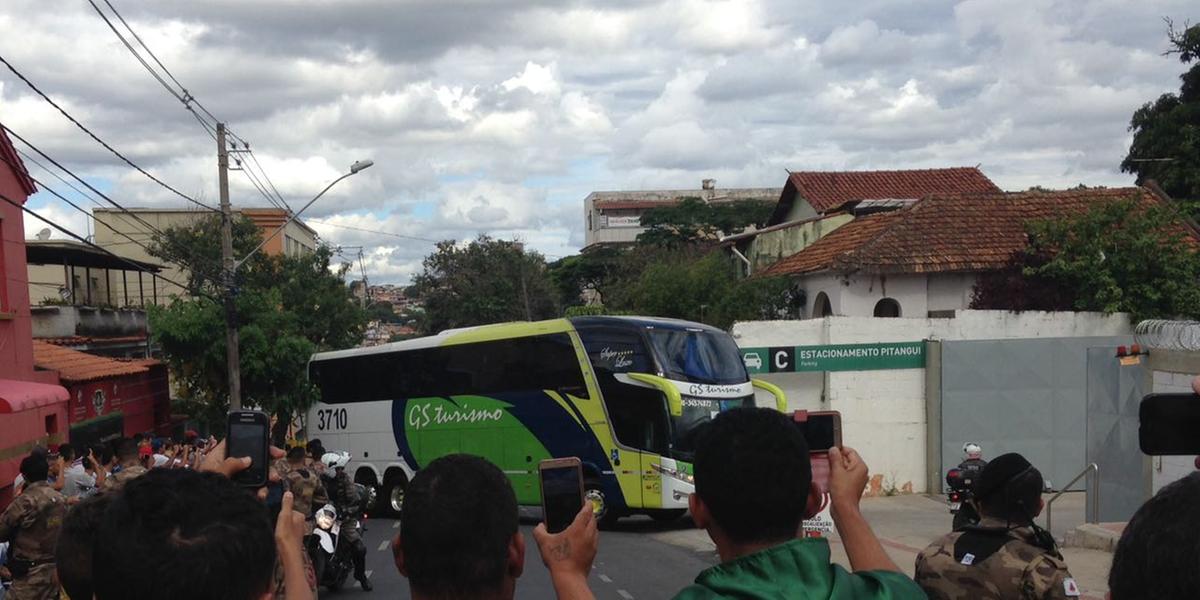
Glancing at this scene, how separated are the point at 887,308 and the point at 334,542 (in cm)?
1745

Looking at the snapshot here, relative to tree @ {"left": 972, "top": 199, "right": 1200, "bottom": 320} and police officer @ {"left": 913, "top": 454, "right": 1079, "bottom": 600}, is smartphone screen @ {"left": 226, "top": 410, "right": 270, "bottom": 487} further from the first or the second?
tree @ {"left": 972, "top": 199, "right": 1200, "bottom": 320}

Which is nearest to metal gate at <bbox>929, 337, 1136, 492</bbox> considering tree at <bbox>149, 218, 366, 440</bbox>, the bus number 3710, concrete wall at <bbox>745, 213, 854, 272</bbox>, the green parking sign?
the green parking sign

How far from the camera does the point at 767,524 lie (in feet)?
8.91

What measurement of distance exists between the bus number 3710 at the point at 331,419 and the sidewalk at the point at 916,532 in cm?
931

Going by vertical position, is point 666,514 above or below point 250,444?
below

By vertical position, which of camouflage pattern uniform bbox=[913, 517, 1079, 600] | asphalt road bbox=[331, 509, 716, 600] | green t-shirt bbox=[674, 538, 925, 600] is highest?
green t-shirt bbox=[674, 538, 925, 600]

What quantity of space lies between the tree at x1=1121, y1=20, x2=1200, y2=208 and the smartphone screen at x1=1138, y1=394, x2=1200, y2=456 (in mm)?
33848

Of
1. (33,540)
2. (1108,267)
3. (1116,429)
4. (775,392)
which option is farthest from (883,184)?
(33,540)

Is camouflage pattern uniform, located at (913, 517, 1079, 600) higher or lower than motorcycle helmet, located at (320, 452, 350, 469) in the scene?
higher

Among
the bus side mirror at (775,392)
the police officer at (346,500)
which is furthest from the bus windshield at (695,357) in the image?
the police officer at (346,500)

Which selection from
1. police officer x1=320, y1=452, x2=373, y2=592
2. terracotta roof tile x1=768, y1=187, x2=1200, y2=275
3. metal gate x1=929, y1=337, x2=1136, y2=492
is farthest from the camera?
terracotta roof tile x1=768, y1=187, x2=1200, y2=275

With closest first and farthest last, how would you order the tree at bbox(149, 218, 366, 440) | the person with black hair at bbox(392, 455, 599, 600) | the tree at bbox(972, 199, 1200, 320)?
the person with black hair at bbox(392, 455, 599, 600), the tree at bbox(972, 199, 1200, 320), the tree at bbox(149, 218, 366, 440)

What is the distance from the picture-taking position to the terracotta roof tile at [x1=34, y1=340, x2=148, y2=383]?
75.7ft

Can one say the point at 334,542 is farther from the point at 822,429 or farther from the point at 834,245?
the point at 834,245
